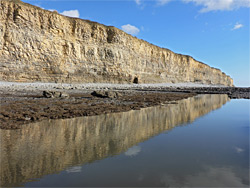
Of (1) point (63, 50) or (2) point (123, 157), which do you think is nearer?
(2) point (123, 157)

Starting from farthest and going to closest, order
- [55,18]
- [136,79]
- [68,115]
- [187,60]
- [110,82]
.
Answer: [187,60] → [136,79] → [110,82] → [55,18] → [68,115]

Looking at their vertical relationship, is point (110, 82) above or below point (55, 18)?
below

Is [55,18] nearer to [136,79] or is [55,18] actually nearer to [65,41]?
[65,41]

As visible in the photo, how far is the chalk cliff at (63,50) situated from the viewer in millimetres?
29188

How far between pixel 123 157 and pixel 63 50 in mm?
34711

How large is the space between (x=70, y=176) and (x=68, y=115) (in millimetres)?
4909

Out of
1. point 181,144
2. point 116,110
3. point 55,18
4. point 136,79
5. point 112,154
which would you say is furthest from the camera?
point 136,79

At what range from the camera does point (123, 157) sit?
3689 mm

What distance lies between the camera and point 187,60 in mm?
77375

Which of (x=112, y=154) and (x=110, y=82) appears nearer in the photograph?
(x=112, y=154)

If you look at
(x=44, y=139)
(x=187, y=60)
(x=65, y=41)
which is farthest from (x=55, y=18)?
(x=187, y=60)

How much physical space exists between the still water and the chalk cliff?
28.2m

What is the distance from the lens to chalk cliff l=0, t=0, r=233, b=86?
95.8 ft

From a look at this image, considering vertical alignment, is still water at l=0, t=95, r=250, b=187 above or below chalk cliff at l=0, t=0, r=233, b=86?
below
